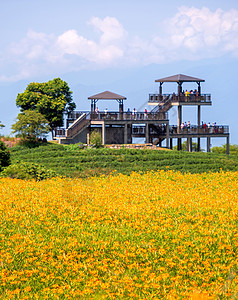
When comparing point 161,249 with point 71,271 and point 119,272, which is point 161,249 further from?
point 71,271

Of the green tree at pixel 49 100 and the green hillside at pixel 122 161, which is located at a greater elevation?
the green tree at pixel 49 100

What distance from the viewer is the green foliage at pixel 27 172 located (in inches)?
966

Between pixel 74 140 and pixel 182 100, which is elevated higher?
pixel 182 100

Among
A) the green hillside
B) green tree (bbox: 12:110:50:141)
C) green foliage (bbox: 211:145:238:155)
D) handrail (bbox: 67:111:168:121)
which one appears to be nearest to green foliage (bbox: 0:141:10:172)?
the green hillside

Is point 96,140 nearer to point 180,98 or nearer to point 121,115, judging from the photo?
point 121,115

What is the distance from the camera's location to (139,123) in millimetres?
44500

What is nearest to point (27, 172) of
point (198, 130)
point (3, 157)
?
point (3, 157)

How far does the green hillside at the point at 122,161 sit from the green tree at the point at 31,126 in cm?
519

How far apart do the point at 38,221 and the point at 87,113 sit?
103 ft

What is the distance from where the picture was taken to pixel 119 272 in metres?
10.8

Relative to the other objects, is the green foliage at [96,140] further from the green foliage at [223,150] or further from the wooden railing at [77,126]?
the green foliage at [223,150]

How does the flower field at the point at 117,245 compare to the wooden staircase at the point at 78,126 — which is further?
the wooden staircase at the point at 78,126

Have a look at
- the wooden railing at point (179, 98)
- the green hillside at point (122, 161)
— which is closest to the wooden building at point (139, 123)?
the wooden railing at point (179, 98)

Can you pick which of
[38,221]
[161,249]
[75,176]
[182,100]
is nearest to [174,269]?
[161,249]
